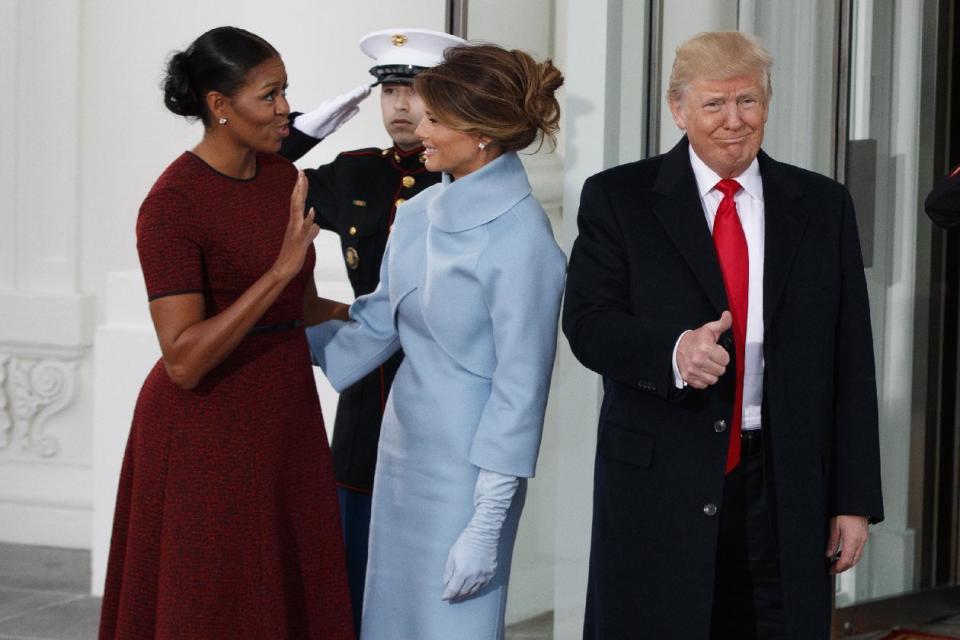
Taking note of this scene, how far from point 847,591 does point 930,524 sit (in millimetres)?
423

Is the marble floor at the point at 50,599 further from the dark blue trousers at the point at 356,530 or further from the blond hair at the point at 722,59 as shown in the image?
the blond hair at the point at 722,59

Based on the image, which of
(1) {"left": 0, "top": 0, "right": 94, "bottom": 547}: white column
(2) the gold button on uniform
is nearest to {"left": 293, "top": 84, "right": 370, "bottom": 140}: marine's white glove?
(2) the gold button on uniform

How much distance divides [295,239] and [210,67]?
13.0 inches

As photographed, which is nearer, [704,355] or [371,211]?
[704,355]

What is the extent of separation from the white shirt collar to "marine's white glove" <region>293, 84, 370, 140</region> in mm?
974

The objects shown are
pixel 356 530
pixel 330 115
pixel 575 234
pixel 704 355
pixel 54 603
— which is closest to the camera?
pixel 704 355

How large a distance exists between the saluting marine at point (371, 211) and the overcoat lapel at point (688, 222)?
2.39 feet

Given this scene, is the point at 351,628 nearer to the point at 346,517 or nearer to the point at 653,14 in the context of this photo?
the point at 346,517

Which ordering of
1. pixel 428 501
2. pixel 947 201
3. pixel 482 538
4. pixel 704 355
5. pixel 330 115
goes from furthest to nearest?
pixel 330 115
pixel 947 201
pixel 428 501
pixel 482 538
pixel 704 355

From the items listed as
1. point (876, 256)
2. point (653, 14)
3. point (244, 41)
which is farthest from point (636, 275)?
point (876, 256)

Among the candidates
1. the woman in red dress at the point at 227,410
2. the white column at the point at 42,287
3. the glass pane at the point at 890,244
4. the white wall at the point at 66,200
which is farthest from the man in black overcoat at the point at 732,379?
the white column at the point at 42,287

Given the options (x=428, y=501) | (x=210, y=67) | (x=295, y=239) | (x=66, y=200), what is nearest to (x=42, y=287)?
(x=66, y=200)

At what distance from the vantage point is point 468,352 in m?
2.36

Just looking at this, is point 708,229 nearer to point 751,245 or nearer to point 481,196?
point 751,245
